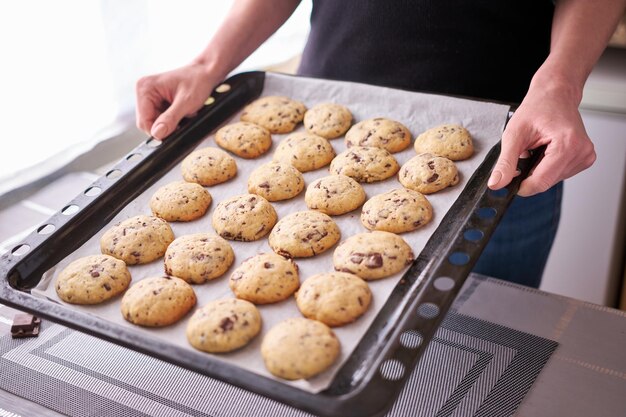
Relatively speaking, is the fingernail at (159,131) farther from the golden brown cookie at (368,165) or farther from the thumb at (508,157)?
the thumb at (508,157)

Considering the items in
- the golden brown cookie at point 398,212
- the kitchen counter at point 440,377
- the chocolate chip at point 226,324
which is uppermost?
the chocolate chip at point 226,324

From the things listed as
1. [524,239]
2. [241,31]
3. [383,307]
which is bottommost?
[524,239]

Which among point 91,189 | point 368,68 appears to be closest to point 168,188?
point 91,189

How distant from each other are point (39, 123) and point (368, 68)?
36.1 inches

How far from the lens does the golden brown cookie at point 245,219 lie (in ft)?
3.93

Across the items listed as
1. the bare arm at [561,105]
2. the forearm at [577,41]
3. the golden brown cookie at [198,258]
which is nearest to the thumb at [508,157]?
the bare arm at [561,105]

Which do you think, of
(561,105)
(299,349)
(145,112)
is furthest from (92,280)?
(561,105)

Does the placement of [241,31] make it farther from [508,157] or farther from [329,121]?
[508,157]

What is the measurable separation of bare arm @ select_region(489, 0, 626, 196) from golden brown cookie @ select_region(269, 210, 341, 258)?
0.30 metres

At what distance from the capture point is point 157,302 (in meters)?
0.99

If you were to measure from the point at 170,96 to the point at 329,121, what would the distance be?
363 mm

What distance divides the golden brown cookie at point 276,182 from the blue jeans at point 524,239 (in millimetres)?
601

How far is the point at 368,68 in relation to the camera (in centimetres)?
155

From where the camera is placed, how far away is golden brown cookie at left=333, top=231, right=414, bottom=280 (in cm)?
105
